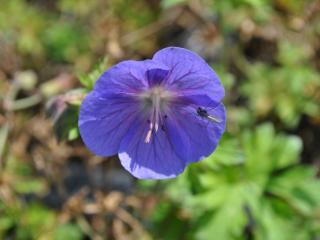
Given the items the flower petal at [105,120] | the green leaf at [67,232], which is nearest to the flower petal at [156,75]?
the flower petal at [105,120]

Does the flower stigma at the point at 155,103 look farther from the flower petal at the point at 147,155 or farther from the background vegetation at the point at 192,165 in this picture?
the background vegetation at the point at 192,165

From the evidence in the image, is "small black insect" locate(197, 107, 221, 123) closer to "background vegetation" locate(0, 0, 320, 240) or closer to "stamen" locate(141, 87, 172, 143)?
"stamen" locate(141, 87, 172, 143)

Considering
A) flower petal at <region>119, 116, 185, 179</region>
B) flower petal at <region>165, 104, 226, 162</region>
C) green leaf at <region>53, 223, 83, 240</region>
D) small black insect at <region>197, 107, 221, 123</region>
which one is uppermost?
small black insect at <region>197, 107, 221, 123</region>

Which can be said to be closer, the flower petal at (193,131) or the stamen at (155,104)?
the flower petal at (193,131)

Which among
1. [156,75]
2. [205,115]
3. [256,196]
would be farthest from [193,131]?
[256,196]

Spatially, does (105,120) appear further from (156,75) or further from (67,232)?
(67,232)

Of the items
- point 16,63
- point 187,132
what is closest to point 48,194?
A: point 16,63

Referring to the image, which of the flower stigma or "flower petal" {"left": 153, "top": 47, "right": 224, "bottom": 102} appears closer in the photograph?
"flower petal" {"left": 153, "top": 47, "right": 224, "bottom": 102}

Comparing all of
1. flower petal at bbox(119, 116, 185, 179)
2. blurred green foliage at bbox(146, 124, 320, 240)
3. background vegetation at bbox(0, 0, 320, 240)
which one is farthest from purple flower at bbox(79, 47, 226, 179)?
blurred green foliage at bbox(146, 124, 320, 240)

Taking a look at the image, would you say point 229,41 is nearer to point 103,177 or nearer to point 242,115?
point 242,115
